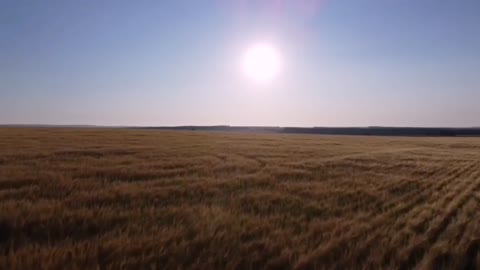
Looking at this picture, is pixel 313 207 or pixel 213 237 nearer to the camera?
pixel 213 237

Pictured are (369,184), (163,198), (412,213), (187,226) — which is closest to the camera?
(187,226)

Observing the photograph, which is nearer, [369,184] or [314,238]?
[314,238]

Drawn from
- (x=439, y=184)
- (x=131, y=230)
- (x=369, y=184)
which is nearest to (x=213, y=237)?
(x=131, y=230)

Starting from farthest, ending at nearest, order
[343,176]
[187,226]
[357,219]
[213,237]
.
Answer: [343,176], [357,219], [187,226], [213,237]

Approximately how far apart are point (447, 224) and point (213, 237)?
5.56m

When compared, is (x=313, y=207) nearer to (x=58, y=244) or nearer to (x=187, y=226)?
(x=187, y=226)

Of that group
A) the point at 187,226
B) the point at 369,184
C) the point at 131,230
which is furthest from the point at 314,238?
the point at 369,184

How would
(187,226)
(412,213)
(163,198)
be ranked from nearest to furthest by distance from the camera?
(187,226)
(412,213)
(163,198)

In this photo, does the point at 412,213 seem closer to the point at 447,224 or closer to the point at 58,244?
the point at 447,224

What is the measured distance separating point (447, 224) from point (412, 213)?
0.91 metres

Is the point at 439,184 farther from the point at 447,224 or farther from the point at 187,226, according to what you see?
the point at 187,226

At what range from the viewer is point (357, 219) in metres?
7.98

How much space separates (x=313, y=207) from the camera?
29.3 ft

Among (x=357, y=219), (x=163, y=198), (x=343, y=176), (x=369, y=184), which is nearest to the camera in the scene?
(x=357, y=219)
